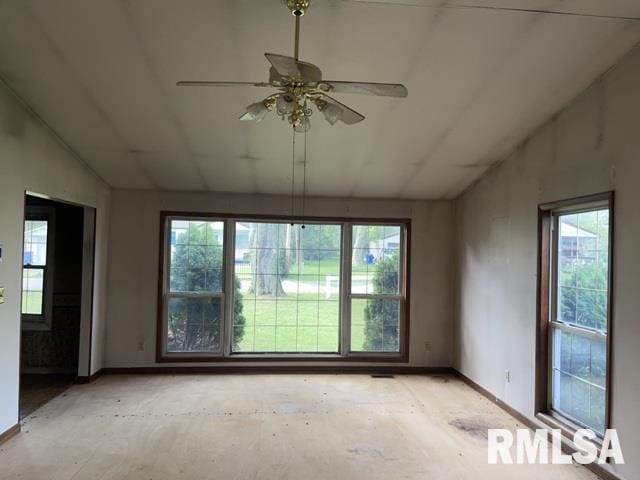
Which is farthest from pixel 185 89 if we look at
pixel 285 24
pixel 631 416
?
pixel 631 416

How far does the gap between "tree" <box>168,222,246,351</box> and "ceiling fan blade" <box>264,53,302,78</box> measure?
3.73 m

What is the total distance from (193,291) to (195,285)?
80mm

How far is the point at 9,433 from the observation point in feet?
11.2

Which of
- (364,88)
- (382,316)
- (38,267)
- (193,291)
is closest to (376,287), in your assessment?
(382,316)

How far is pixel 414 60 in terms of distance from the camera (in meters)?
3.12

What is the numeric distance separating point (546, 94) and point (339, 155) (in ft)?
6.47

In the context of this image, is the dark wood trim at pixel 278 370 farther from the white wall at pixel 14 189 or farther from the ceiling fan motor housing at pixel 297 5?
the ceiling fan motor housing at pixel 297 5

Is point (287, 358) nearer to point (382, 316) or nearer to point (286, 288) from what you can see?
point (286, 288)

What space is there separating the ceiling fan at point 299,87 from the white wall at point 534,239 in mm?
1766

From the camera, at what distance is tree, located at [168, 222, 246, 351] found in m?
5.50

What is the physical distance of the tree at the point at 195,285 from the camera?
5496 millimetres

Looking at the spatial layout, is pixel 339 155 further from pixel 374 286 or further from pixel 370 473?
pixel 370 473

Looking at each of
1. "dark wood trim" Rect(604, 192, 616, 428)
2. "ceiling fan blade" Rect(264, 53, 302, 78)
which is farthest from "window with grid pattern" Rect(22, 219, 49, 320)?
"dark wood trim" Rect(604, 192, 616, 428)
